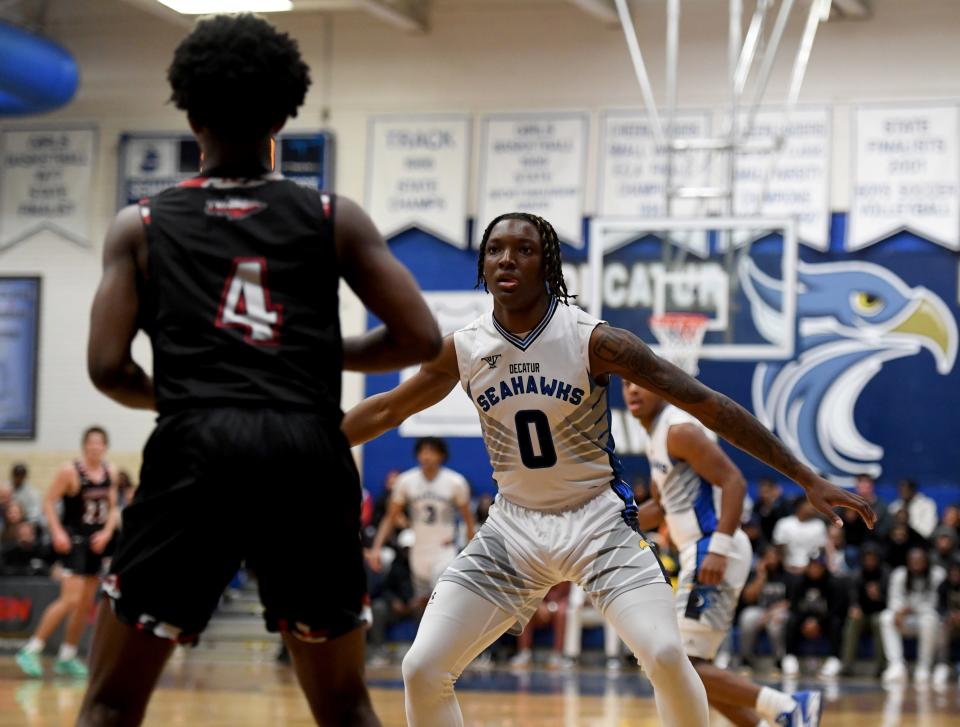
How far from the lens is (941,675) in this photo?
14.0 meters

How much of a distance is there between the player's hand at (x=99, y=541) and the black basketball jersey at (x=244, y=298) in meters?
9.33

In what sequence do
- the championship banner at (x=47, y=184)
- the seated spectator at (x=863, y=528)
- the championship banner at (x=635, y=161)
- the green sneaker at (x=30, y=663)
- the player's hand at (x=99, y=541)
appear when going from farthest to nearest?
the championship banner at (x=47, y=184) → the championship banner at (x=635, y=161) → the seated spectator at (x=863, y=528) → the green sneaker at (x=30, y=663) → the player's hand at (x=99, y=541)

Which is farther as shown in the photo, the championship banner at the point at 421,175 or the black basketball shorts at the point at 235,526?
the championship banner at the point at 421,175

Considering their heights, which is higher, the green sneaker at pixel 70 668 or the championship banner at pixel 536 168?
the championship banner at pixel 536 168

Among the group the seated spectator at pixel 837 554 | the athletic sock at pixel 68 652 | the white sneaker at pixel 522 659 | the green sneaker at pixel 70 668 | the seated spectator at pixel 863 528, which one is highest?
the seated spectator at pixel 863 528

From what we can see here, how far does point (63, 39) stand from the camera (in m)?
20.7

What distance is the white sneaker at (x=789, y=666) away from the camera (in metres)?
14.2

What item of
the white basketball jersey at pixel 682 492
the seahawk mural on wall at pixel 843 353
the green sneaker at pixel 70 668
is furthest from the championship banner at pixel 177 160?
the white basketball jersey at pixel 682 492

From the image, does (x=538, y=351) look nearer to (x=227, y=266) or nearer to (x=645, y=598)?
(x=645, y=598)

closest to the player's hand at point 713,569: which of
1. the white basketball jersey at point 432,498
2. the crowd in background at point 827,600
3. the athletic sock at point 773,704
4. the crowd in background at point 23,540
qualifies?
the athletic sock at point 773,704

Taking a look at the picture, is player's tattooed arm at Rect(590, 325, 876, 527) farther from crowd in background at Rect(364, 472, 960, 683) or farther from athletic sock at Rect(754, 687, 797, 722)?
crowd in background at Rect(364, 472, 960, 683)

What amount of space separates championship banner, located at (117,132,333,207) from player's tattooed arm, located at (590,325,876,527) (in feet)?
48.6

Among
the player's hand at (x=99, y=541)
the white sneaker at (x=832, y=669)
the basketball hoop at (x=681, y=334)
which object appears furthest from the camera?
the white sneaker at (x=832, y=669)

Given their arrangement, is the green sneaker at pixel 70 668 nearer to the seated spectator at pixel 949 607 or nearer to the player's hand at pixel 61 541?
the player's hand at pixel 61 541
